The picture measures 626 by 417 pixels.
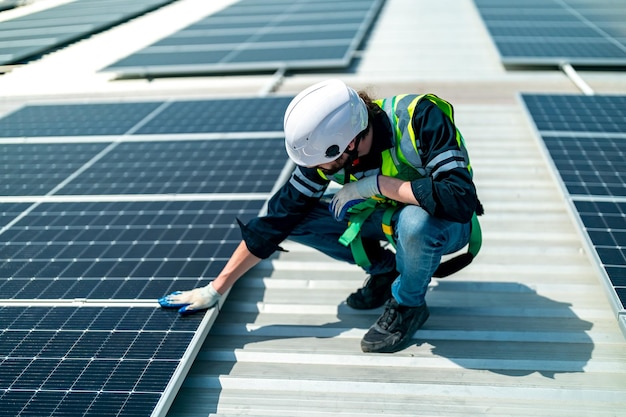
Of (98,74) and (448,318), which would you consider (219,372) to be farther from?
(98,74)

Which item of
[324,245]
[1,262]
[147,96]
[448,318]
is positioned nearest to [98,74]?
[147,96]

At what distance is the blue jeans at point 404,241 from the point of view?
354 centimetres

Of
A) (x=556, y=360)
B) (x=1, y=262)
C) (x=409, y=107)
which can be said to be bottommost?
(x=556, y=360)

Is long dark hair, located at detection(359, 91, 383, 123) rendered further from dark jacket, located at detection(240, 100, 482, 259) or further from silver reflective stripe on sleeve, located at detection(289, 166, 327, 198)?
silver reflective stripe on sleeve, located at detection(289, 166, 327, 198)

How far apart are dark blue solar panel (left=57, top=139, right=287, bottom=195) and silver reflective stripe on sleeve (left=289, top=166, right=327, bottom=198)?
5.35 ft

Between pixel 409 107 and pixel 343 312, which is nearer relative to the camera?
pixel 409 107

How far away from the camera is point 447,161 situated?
3307 mm

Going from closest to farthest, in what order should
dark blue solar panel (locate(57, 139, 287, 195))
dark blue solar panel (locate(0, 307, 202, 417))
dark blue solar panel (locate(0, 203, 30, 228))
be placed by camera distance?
dark blue solar panel (locate(0, 307, 202, 417)) → dark blue solar panel (locate(0, 203, 30, 228)) → dark blue solar panel (locate(57, 139, 287, 195))

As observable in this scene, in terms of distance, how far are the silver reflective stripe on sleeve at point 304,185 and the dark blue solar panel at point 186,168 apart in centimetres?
163

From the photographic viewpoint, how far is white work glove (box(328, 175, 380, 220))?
3573 mm

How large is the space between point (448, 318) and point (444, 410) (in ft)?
3.03

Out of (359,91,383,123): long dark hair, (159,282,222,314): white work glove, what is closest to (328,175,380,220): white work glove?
(359,91,383,123): long dark hair

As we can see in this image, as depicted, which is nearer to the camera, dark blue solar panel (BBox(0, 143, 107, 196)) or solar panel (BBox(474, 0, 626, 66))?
dark blue solar panel (BBox(0, 143, 107, 196))

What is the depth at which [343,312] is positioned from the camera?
4.32 meters
